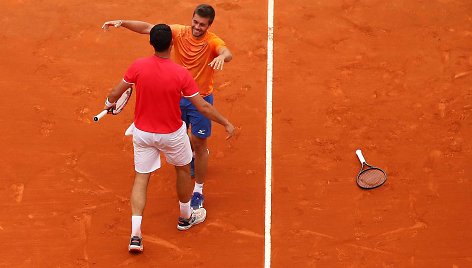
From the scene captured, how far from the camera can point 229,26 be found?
41.7ft

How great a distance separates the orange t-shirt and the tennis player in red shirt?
0.63 metres

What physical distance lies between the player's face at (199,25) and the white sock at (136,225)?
6.37ft

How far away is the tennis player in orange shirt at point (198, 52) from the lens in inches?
346

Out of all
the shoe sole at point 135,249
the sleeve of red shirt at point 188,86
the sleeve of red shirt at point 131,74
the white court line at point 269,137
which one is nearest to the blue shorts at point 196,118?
the sleeve of red shirt at point 188,86

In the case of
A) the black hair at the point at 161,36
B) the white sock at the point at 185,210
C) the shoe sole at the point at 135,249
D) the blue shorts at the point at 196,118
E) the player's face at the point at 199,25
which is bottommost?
the shoe sole at the point at 135,249

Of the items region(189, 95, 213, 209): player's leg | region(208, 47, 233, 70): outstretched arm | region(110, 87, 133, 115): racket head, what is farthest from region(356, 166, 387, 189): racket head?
region(110, 87, 133, 115): racket head

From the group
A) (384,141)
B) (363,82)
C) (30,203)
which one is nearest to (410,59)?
(363,82)

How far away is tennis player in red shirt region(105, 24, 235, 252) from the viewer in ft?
27.1

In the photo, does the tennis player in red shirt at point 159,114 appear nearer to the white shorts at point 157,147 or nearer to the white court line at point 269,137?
the white shorts at point 157,147

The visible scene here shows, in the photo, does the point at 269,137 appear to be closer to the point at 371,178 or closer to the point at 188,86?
the point at 371,178

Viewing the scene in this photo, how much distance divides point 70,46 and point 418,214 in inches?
212

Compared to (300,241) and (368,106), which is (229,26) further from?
(300,241)

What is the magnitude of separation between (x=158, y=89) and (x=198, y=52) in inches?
35.1

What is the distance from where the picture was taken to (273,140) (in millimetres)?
10664
